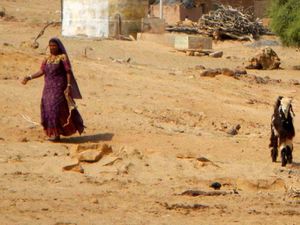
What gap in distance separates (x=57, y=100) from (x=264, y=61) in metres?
15.2

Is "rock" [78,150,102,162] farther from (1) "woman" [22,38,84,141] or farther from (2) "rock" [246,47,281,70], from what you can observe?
(2) "rock" [246,47,281,70]

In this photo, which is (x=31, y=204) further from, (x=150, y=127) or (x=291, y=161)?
(x=150, y=127)

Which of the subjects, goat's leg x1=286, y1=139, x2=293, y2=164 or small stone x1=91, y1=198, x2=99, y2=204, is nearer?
small stone x1=91, y1=198, x2=99, y2=204

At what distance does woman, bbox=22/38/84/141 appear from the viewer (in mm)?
12617

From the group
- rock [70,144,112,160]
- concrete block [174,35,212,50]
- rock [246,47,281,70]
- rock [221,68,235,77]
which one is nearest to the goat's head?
rock [70,144,112,160]

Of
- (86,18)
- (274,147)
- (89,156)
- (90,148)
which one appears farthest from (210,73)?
(86,18)

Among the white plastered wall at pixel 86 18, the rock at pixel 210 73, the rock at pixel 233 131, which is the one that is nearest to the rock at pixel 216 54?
the white plastered wall at pixel 86 18

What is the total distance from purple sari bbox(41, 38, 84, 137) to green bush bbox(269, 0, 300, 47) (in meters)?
16.5

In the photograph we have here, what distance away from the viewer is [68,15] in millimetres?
33875

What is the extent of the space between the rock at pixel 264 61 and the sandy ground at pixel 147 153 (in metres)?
4.05

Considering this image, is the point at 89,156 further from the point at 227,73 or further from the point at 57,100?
the point at 227,73

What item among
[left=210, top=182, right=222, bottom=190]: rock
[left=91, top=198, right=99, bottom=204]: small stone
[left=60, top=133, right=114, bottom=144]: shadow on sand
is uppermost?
[left=91, top=198, right=99, bottom=204]: small stone

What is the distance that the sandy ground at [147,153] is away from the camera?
9398 mm

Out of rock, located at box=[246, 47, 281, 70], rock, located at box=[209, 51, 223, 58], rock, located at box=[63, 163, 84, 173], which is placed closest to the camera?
rock, located at box=[63, 163, 84, 173]
